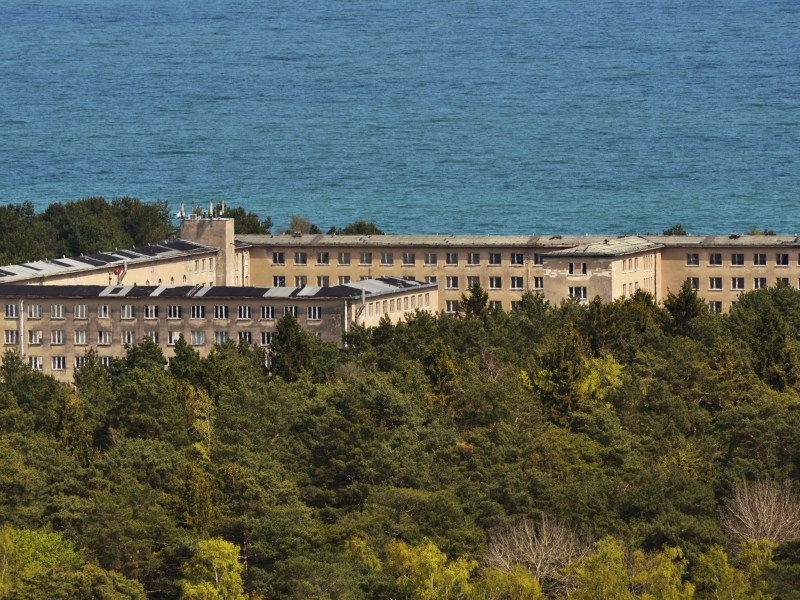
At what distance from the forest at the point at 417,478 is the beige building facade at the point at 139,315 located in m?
15.3

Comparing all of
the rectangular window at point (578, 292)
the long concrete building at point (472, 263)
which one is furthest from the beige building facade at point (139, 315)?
the rectangular window at point (578, 292)

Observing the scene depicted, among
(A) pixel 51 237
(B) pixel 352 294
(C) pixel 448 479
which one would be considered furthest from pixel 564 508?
(A) pixel 51 237

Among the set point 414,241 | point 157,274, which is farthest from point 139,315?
point 414,241

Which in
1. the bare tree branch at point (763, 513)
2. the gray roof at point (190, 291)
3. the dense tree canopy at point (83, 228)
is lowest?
the bare tree branch at point (763, 513)

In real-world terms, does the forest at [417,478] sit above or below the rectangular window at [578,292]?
below

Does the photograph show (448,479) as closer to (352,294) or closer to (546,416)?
(546,416)

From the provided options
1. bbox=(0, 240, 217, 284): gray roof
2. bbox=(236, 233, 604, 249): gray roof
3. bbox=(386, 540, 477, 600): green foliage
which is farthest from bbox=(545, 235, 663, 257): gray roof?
bbox=(386, 540, 477, 600): green foliage

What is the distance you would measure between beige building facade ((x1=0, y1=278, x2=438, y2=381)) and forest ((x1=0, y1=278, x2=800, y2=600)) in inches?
603

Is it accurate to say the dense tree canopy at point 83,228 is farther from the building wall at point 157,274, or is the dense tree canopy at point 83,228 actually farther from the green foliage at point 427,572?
the green foliage at point 427,572

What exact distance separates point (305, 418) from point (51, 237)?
263 feet

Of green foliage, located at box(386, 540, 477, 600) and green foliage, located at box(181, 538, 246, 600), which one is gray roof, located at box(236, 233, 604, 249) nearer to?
green foliage, located at box(386, 540, 477, 600)

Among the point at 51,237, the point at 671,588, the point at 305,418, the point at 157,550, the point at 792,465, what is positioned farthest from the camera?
the point at 51,237

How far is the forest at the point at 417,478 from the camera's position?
6775 centimetres

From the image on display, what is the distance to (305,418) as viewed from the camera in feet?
268
